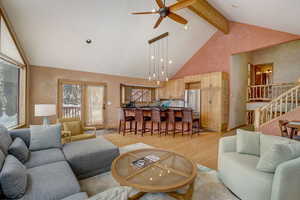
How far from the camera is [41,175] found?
1.45 metres

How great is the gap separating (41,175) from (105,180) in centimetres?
87

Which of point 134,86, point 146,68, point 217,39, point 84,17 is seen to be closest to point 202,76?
point 217,39

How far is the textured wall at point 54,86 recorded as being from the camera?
178 inches

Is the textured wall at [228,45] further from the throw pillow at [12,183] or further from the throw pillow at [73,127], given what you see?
the throw pillow at [12,183]

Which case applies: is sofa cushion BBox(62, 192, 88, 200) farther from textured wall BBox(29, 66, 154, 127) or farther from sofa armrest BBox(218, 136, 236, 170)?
textured wall BBox(29, 66, 154, 127)

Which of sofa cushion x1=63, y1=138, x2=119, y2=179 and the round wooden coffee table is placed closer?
the round wooden coffee table

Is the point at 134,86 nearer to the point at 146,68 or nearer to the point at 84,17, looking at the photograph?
the point at 146,68

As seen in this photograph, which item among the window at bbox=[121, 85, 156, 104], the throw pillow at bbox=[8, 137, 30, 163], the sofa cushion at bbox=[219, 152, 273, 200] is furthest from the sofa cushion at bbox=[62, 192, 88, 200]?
the window at bbox=[121, 85, 156, 104]

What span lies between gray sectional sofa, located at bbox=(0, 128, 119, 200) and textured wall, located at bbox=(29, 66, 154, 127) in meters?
2.84

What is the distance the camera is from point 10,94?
11.3ft

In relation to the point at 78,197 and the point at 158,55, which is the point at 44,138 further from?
the point at 158,55

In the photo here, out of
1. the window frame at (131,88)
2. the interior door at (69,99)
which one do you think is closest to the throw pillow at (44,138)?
the interior door at (69,99)

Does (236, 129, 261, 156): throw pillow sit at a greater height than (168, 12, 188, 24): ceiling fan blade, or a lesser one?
lesser

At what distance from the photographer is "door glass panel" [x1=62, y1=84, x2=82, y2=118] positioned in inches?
204
